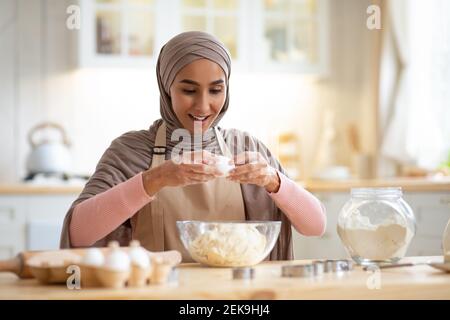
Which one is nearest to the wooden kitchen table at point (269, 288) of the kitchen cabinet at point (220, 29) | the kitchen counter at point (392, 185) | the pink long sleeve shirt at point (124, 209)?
→ the pink long sleeve shirt at point (124, 209)

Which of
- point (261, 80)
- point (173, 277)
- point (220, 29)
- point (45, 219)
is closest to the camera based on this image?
point (173, 277)

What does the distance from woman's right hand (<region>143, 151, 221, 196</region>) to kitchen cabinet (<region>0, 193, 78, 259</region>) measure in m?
2.18

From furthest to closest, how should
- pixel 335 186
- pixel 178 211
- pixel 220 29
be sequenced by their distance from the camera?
pixel 220 29
pixel 335 186
pixel 178 211

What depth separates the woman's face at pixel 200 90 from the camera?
73.9 inches

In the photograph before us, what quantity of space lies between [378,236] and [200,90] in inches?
23.0

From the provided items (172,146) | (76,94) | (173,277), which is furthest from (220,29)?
(173,277)

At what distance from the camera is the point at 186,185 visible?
181 centimetres

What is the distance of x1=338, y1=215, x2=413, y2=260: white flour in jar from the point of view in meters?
1.59

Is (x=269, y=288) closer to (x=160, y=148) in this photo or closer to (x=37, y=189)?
(x=160, y=148)

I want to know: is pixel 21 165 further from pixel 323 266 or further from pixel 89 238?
pixel 323 266

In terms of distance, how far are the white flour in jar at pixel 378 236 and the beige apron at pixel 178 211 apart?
0.41 m

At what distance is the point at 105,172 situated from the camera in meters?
1.95

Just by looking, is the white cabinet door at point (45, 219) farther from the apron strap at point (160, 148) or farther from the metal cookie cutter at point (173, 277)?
the metal cookie cutter at point (173, 277)
